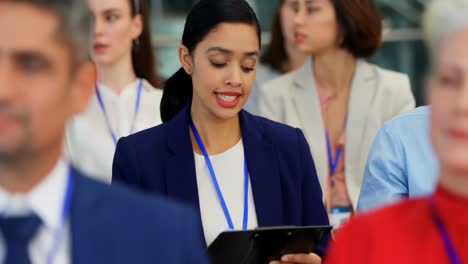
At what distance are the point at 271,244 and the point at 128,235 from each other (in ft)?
5.56

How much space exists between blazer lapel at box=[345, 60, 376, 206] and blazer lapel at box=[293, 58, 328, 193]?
0.13 meters

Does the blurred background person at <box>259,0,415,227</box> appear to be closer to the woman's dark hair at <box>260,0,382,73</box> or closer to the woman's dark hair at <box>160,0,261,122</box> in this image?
the woman's dark hair at <box>260,0,382,73</box>

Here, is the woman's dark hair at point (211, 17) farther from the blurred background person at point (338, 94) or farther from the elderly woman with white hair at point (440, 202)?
the elderly woman with white hair at point (440, 202)

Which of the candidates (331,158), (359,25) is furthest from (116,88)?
(359,25)

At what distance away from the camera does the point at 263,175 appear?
13.1 feet

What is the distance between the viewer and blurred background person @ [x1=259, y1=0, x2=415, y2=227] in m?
5.62

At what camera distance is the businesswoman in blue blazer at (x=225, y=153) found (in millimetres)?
3979

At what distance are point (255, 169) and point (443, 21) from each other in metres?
2.05

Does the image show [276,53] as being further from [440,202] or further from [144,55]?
[440,202]

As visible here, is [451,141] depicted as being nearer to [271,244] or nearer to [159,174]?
[271,244]

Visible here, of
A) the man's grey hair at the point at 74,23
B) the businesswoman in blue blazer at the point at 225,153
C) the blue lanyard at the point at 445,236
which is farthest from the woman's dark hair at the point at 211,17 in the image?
the blue lanyard at the point at 445,236

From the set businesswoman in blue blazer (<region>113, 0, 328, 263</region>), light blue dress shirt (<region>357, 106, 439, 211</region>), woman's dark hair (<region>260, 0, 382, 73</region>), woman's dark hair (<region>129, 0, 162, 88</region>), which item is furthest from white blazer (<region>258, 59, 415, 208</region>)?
light blue dress shirt (<region>357, 106, 439, 211</region>)

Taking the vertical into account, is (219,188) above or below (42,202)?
below

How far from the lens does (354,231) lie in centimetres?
206
